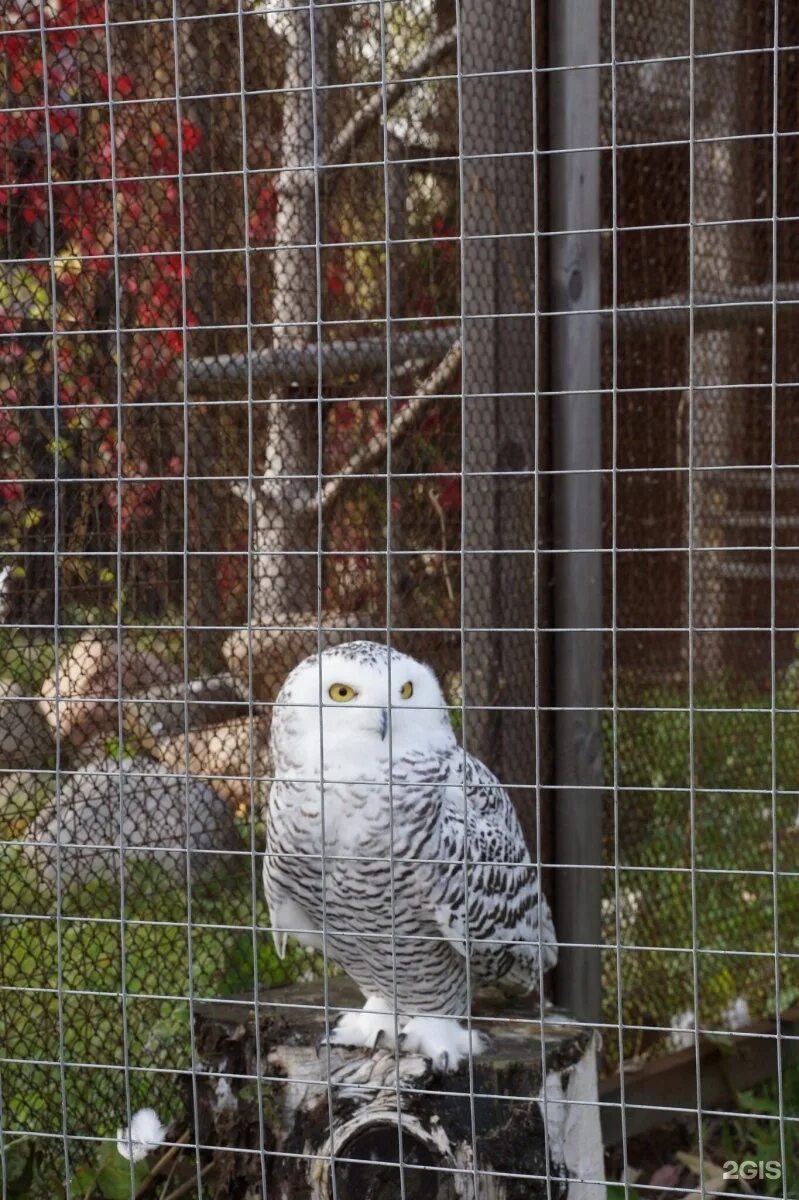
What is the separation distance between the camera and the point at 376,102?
206 cm

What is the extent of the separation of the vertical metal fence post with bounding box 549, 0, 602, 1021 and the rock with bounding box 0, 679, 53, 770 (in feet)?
2.76

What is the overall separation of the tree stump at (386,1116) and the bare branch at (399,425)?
85 centimetres

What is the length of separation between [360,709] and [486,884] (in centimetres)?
33

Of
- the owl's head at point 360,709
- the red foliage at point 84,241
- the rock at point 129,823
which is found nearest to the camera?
the owl's head at point 360,709

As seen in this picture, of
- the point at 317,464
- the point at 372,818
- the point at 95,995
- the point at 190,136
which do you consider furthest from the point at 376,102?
the point at 95,995

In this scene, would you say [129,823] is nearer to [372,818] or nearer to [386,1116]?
[372,818]

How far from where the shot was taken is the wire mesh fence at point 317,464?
6.20 feet

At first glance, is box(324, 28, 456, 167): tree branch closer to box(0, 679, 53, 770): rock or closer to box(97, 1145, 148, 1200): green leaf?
box(0, 679, 53, 770): rock

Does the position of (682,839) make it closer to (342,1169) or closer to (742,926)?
(742,926)

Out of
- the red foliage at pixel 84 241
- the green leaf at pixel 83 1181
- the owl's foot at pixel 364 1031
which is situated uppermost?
the red foliage at pixel 84 241

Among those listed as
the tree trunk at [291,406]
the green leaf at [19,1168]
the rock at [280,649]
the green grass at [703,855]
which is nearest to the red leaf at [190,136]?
the tree trunk at [291,406]

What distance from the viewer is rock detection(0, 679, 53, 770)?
1.91 metres

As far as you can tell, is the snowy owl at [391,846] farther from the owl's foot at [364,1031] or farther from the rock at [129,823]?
the rock at [129,823]

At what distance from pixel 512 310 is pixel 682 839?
111 cm
